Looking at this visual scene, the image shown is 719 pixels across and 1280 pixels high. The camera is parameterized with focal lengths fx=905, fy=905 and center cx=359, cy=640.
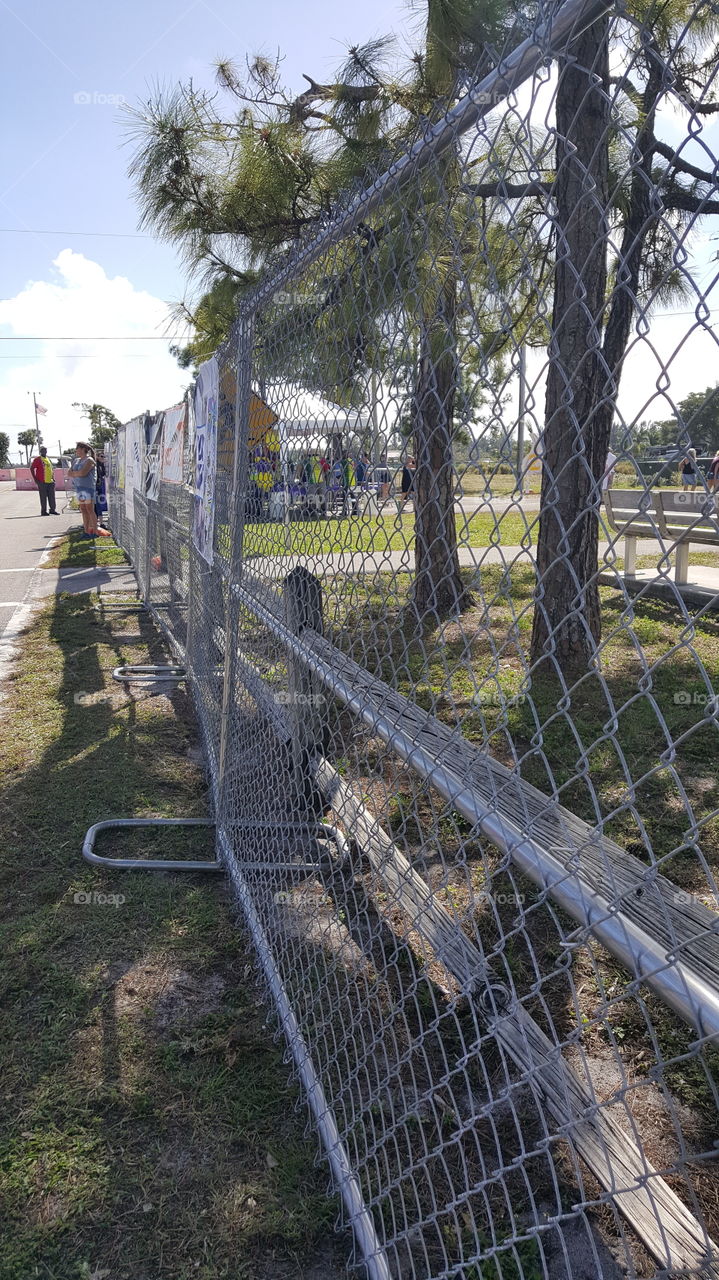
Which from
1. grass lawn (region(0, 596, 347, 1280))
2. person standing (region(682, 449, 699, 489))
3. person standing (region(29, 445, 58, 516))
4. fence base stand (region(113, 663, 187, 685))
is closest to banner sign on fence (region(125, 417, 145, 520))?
fence base stand (region(113, 663, 187, 685))

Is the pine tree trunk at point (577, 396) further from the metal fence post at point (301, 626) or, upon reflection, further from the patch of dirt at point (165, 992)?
the patch of dirt at point (165, 992)

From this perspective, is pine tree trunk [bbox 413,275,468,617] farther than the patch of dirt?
No

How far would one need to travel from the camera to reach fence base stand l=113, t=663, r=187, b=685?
6.71 meters

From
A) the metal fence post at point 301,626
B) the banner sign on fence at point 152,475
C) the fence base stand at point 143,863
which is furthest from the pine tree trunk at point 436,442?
the banner sign on fence at point 152,475

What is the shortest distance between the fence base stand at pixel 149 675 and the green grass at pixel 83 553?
6703 millimetres

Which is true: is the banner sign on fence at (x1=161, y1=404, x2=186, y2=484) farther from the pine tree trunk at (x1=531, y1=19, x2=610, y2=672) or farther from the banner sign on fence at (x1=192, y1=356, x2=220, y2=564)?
the pine tree trunk at (x1=531, y1=19, x2=610, y2=672)

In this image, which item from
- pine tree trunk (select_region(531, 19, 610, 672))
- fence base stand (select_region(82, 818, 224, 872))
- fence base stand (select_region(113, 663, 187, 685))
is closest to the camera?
fence base stand (select_region(82, 818, 224, 872))

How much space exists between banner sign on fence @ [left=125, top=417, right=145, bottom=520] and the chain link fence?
17.6 feet

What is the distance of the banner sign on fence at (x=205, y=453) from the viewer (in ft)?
13.3

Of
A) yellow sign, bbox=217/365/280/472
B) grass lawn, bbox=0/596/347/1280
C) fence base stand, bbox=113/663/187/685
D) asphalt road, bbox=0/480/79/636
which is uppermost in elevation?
yellow sign, bbox=217/365/280/472

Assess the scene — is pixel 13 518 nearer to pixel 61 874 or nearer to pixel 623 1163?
pixel 61 874

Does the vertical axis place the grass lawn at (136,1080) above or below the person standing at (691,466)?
below

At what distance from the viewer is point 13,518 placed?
76.8 feet

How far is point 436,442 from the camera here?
7.53 m
